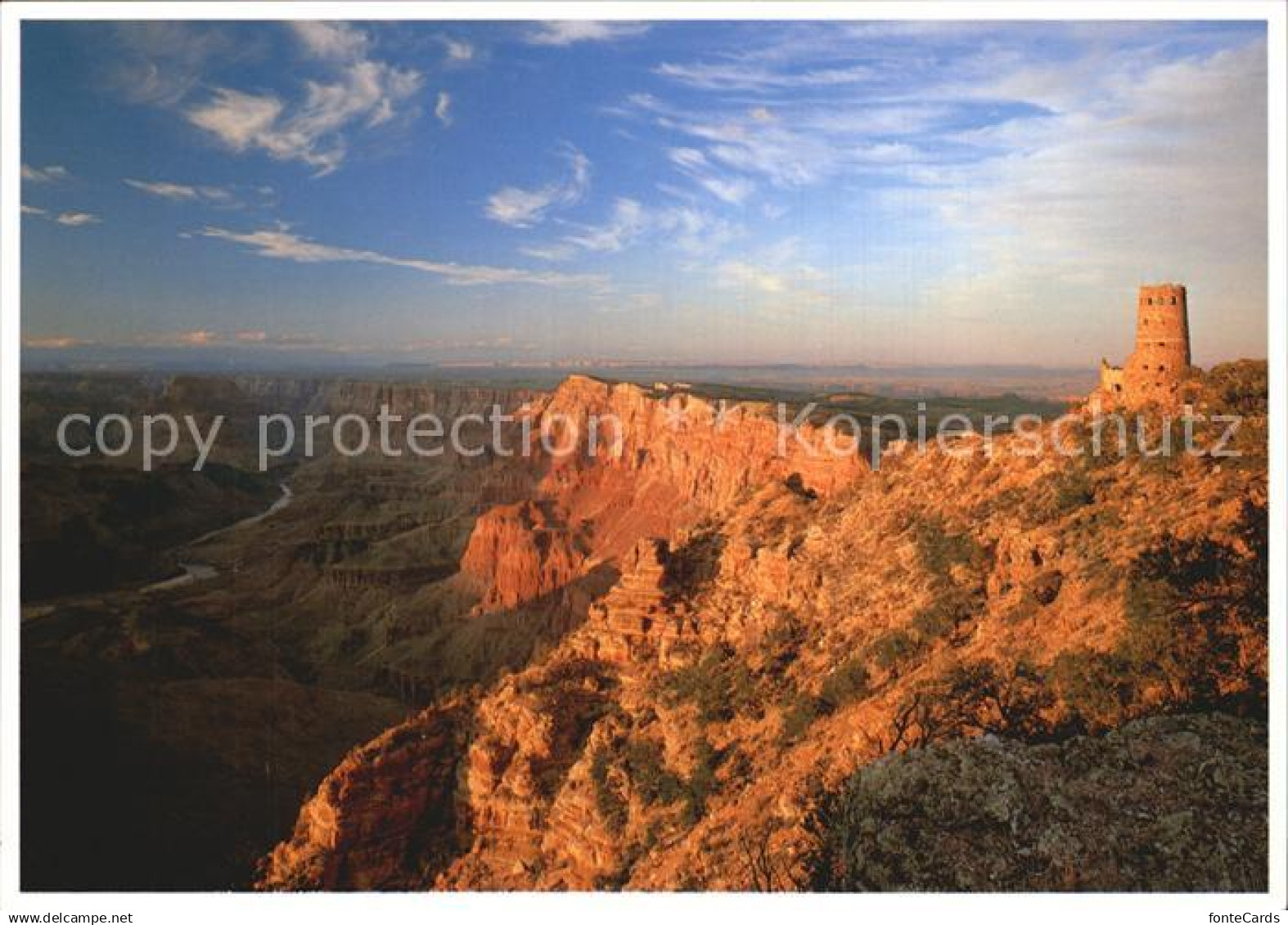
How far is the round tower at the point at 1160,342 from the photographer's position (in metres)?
12.5

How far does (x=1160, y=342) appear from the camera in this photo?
501 inches

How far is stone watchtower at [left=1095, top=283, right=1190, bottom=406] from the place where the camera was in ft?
41.1

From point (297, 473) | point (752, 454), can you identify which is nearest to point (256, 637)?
point (752, 454)

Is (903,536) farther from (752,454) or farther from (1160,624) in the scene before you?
(752,454)

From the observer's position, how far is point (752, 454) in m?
40.1

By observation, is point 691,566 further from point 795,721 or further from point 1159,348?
point 1159,348

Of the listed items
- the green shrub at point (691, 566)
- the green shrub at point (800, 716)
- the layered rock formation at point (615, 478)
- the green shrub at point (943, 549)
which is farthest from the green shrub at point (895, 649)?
the layered rock formation at point (615, 478)

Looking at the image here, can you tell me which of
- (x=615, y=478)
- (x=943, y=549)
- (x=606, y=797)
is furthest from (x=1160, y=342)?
(x=615, y=478)

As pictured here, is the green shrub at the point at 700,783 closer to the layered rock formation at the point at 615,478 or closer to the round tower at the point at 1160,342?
the round tower at the point at 1160,342

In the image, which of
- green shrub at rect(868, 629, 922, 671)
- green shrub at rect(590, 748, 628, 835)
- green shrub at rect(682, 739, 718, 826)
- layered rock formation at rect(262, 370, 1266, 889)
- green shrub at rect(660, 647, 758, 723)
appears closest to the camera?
layered rock formation at rect(262, 370, 1266, 889)

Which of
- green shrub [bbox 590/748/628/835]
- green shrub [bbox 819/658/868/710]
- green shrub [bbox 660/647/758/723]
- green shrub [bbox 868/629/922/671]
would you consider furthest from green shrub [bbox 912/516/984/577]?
green shrub [bbox 590/748/628/835]

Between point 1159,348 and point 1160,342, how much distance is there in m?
0.10

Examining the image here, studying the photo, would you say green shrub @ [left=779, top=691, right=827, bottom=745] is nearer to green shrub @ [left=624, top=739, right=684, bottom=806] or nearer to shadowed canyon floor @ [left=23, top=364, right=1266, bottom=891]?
shadowed canyon floor @ [left=23, top=364, right=1266, bottom=891]

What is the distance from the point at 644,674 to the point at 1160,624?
29.6 ft
